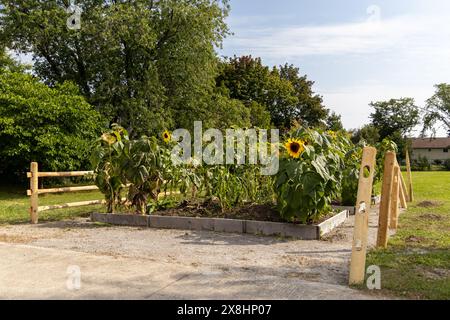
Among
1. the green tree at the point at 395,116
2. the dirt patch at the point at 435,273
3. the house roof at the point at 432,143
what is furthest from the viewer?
the house roof at the point at 432,143

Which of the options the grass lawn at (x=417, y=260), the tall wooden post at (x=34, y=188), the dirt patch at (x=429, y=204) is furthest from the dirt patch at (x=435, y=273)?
the tall wooden post at (x=34, y=188)

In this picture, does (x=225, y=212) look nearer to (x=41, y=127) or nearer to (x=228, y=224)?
(x=228, y=224)

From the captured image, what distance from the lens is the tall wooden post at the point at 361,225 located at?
4.27 metres

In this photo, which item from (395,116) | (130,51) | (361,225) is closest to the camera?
(361,225)

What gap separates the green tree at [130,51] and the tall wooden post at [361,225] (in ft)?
51.7

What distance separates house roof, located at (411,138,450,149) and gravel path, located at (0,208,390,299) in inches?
2763

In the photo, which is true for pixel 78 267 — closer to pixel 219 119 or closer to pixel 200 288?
pixel 200 288

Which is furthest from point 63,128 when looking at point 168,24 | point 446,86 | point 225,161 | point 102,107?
point 446,86

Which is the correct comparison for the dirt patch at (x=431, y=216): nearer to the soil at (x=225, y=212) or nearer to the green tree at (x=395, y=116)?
the soil at (x=225, y=212)

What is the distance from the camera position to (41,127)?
1465 cm

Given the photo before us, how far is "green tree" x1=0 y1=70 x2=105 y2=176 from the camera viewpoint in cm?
1417

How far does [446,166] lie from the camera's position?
45594mm

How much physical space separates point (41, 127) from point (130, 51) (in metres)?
7.17

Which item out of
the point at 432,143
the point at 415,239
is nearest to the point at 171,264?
the point at 415,239
